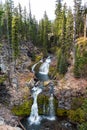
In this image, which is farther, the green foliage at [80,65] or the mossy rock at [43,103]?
the green foliage at [80,65]

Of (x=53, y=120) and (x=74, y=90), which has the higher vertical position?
(x=74, y=90)

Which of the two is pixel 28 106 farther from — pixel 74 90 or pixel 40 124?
pixel 74 90

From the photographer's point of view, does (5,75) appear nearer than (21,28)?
Yes

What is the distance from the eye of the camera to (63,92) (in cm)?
3841

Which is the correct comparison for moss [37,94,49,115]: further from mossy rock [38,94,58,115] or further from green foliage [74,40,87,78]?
green foliage [74,40,87,78]

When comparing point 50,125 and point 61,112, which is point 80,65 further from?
point 50,125

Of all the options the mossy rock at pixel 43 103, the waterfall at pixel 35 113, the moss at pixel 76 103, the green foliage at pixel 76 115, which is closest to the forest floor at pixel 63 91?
the moss at pixel 76 103

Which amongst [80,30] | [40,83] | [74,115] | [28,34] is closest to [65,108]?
[74,115]

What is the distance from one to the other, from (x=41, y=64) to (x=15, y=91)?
1786 cm

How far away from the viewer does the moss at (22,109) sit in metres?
35.7

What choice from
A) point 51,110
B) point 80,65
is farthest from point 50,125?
point 80,65

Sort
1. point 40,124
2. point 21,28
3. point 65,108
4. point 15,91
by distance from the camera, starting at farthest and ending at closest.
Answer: point 21,28
point 15,91
point 65,108
point 40,124

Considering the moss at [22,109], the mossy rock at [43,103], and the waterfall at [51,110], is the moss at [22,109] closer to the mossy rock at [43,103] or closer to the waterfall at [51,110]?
the mossy rock at [43,103]

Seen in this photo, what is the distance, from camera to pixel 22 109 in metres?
36.3
